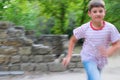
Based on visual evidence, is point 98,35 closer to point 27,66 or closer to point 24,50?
point 24,50

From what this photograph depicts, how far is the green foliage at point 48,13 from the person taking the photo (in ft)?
37.6

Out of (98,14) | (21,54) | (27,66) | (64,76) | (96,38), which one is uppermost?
(98,14)

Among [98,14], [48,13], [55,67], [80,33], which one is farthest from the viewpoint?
[48,13]

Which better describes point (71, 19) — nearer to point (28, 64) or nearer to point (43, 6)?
point (43, 6)

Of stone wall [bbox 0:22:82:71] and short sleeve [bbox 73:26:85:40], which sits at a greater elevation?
short sleeve [bbox 73:26:85:40]

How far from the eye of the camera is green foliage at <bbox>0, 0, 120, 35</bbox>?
11469mm

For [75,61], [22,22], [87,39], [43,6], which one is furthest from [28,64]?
[87,39]

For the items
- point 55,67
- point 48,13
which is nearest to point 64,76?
point 55,67

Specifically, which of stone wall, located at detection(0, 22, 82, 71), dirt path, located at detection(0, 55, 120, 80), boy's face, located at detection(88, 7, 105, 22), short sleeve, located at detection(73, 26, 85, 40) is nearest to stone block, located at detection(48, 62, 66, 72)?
stone wall, located at detection(0, 22, 82, 71)

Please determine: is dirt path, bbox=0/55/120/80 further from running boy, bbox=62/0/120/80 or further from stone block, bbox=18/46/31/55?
running boy, bbox=62/0/120/80

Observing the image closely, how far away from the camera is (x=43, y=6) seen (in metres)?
12.3

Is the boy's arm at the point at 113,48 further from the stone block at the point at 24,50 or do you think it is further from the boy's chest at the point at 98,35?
the stone block at the point at 24,50

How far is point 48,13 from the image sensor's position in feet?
40.4

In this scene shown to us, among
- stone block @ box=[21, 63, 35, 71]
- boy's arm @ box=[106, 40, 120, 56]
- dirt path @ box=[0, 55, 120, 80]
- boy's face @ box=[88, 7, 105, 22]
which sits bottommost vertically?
dirt path @ box=[0, 55, 120, 80]
